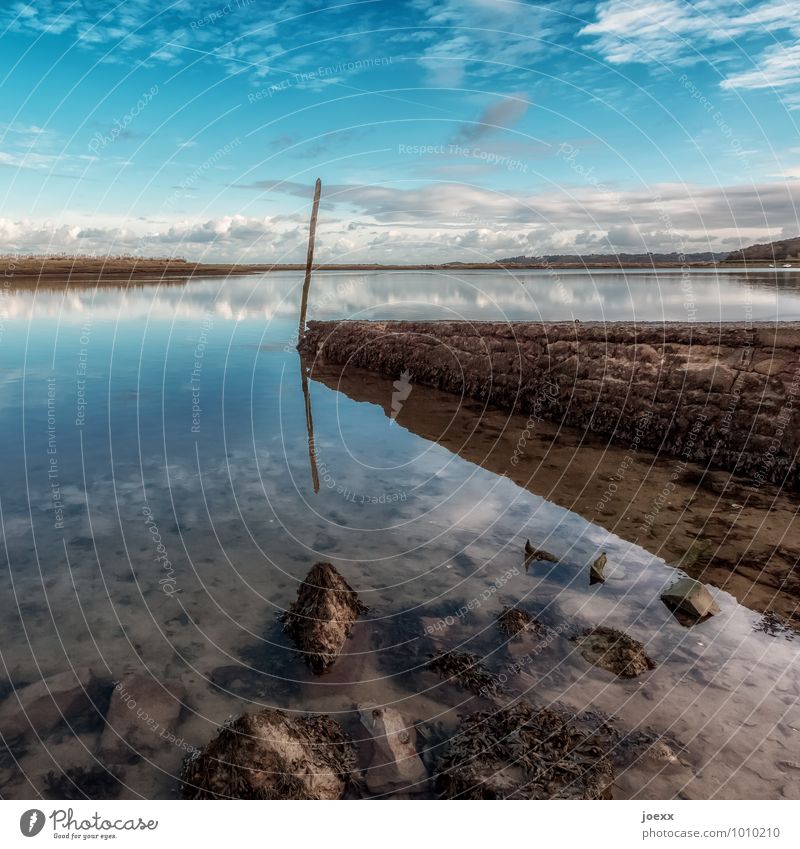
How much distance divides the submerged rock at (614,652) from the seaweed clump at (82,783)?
484cm

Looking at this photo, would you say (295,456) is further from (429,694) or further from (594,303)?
(594,303)

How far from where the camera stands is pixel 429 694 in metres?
5.73

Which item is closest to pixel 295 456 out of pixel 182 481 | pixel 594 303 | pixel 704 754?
pixel 182 481

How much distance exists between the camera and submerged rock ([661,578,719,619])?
23.0ft

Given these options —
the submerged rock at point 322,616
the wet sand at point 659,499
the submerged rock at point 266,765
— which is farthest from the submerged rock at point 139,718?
the wet sand at point 659,499

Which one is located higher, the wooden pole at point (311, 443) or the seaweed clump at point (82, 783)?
the wooden pole at point (311, 443)

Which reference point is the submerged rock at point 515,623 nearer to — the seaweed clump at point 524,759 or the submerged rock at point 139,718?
the seaweed clump at point 524,759

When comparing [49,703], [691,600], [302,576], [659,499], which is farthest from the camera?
[659,499]

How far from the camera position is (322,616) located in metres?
6.48

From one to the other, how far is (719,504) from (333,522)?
710cm

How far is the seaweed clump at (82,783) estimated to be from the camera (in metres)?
4.58

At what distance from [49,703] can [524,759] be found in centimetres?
453
